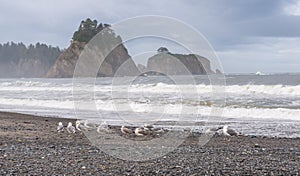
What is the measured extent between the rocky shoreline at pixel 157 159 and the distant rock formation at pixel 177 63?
4.74 feet

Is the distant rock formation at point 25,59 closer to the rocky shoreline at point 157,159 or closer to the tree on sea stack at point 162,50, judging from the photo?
the rocky shoreline at point 157,159

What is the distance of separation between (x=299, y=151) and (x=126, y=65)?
3.59 meters

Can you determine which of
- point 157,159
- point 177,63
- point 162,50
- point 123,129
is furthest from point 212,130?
point 162,50

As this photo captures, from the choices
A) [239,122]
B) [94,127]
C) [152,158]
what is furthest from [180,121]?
[152,158]

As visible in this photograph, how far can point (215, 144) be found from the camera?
8492 millimetres

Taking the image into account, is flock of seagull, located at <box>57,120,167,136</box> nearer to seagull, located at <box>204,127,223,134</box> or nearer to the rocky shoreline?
the rocky shoreline

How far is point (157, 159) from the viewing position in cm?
645

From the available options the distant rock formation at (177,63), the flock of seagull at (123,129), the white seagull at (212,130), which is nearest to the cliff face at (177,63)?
the distant rock formation at (177,63)

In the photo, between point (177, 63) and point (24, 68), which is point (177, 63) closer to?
point (177, 63)

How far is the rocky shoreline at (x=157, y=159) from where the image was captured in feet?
18.0

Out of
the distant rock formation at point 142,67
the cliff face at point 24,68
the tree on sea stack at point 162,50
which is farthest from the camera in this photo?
the cliff face at point 24,68

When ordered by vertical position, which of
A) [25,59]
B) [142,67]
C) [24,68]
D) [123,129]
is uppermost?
[25,59]

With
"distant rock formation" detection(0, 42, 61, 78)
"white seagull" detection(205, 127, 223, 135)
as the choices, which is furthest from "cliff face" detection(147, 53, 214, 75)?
"distant rock formation" detection(0, 42, 61, 78)

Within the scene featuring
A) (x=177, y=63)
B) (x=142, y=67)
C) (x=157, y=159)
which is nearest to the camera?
(x=157, y=159)
